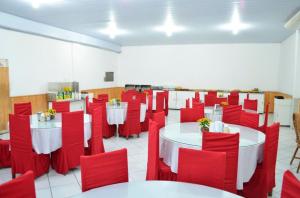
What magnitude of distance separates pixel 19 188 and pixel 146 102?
20.5 ft

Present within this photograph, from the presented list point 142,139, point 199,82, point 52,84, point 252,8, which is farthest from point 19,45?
point 199,82

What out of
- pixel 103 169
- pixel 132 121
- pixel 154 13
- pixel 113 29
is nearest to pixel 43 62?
pixel 113 29

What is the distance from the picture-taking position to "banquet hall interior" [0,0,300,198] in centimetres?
211

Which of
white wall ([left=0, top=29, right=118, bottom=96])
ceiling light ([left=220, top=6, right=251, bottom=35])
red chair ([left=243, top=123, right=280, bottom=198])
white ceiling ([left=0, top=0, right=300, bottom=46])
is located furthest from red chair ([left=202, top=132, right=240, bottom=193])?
white wall ([left=0, top=29, right=118, bottom=96])

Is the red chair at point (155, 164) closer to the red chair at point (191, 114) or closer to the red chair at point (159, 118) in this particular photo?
the red chair at point (159, 118)

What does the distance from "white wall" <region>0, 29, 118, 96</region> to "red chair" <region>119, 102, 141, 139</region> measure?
11.1 ft

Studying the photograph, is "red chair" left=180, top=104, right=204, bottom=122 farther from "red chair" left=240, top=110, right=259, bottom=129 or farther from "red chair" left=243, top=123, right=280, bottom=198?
"red chair" left=243, top=123, right=280, bottom=198

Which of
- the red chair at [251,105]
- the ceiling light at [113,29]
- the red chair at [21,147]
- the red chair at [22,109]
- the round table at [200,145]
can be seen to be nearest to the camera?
the round table at [200,145]

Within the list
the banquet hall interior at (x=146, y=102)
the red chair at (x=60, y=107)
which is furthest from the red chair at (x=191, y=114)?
the red chair at (x=60, y=107)

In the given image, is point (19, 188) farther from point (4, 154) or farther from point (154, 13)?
point (154, 13)

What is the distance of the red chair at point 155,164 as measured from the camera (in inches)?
119

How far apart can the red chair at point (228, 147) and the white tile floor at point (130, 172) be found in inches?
44.5

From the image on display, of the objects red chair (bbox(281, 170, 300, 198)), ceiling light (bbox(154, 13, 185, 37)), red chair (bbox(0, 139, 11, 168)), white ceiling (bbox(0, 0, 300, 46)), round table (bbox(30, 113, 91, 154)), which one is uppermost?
ceiling light (bbox(154, 13, 185, 37))

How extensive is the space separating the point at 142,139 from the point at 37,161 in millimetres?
2899
